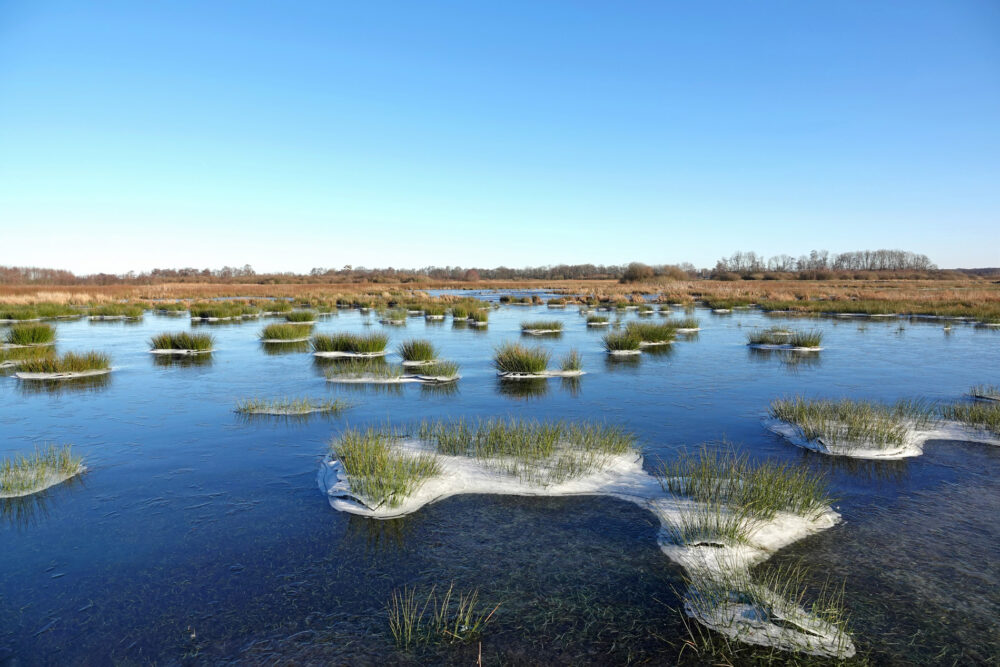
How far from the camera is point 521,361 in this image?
15.1 m

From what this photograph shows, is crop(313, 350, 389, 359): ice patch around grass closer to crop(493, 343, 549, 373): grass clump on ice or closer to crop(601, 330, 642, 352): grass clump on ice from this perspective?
crop(493, 343, 549, 373): grass clump on ice

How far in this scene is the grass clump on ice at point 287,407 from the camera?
1102 centimetres

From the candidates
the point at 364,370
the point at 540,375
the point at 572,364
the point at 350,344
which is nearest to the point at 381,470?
the point at 540,375

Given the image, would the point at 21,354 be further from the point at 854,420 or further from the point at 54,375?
the point at 854,420

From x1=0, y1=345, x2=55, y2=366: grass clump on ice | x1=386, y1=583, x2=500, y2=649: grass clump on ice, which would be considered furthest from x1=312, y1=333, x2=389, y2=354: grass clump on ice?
x1=386, y1=583, x2=500, y2=649: grass clump on ice

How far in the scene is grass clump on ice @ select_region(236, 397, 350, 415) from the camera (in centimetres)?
1102

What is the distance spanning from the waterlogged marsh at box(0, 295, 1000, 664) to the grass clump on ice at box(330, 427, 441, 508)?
355 mm

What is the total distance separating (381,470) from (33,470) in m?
4.69

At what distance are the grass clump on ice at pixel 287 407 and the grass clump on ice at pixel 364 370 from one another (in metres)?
3.03

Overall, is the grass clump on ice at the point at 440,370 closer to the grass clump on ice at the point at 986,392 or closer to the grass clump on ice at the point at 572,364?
the grass clump on ice at the point at 572,364

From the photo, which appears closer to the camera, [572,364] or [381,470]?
[381,470]

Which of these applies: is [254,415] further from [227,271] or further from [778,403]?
[227,271]

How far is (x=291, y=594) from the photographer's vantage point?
4824mm

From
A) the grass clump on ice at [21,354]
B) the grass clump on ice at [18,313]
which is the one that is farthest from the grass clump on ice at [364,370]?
the grass clump on ice at [18,313]
